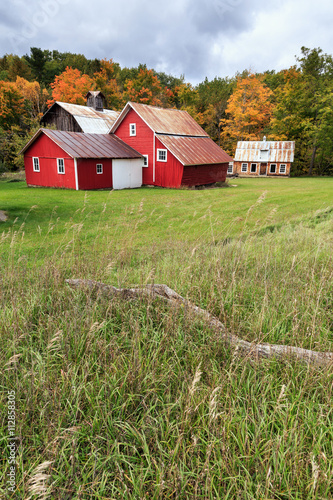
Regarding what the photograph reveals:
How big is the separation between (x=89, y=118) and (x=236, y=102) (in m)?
24.0

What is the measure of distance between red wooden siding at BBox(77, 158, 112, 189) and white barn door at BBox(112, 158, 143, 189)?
419 millimetres

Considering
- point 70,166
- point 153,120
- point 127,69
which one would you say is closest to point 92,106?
point 153,120

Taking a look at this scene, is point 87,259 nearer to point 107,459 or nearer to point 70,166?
point 107,459

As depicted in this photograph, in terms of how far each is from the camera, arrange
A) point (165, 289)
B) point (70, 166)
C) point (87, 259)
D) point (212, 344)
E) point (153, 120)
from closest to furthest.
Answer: point (212, 344)
point (165, 289)
point (87, 259)
point (70, 166)
point (153, 120)

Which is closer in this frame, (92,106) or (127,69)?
(92,106)

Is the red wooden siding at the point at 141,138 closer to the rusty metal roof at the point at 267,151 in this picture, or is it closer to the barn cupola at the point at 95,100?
the barn cupola at the point at 95,100

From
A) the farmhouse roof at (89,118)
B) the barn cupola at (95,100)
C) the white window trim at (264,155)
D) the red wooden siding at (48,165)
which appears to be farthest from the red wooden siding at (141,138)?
the white window trim at (264,155)

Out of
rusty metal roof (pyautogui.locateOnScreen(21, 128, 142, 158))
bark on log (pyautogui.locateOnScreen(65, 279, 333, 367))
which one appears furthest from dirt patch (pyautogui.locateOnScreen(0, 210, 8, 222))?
rusty metal roof (pyautogui.locateOnScreen(21, 128, 142, 158))

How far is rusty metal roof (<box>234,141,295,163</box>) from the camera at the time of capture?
140 feet

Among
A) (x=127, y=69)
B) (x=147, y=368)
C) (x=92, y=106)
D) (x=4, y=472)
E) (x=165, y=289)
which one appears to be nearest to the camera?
(x=4, y=472)

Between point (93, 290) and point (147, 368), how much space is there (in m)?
1.72

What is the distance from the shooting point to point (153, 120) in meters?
26.9

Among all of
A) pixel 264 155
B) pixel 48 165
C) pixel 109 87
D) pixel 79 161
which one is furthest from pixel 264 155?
pixel 48 165

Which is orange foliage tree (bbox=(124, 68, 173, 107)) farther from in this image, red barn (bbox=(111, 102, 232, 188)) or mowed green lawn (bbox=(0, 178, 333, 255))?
mowed green lawn (bbox=(0, 178, 333, 255))
